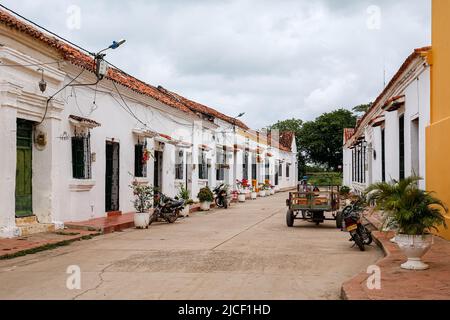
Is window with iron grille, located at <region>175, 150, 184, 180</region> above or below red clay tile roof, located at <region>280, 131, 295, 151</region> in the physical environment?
below

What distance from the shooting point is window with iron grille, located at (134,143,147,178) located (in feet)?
59.7

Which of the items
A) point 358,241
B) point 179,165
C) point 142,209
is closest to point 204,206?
point 179,165

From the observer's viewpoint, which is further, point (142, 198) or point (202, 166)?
point (202, 166)

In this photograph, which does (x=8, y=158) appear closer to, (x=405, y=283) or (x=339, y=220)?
(x=405, y=283)

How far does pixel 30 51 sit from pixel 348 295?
8946 mm

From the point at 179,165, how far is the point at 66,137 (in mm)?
9983

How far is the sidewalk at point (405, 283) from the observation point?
19.2 ft

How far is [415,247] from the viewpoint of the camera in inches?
294

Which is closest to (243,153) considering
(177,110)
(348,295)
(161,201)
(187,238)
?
→ (177,110)

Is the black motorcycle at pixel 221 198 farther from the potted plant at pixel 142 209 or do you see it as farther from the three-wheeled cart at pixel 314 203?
the three-wheeled cart at pixel 314 203

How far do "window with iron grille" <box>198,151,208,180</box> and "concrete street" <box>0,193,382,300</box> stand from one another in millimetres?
12506

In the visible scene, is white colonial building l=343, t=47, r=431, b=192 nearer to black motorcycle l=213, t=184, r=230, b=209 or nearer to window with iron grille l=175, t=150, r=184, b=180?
black motorcycle l=213, t=184, r=230, b=209

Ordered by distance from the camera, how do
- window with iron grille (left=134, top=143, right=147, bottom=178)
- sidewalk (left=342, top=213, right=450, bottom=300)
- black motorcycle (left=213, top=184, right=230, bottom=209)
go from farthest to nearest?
black motorcycle (left=213, top=184, right=230, bottom=209)
window with iron grille (left=134, top=143, right=147, bottom=178)
sidewalk (left=342, top=213, right=450, bottom=300)

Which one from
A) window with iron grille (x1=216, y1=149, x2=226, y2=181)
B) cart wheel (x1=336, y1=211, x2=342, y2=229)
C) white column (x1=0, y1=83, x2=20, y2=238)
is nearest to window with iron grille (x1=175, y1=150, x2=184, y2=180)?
window with iron grille (x1=216, y1=149, x2=226, y2=181)
